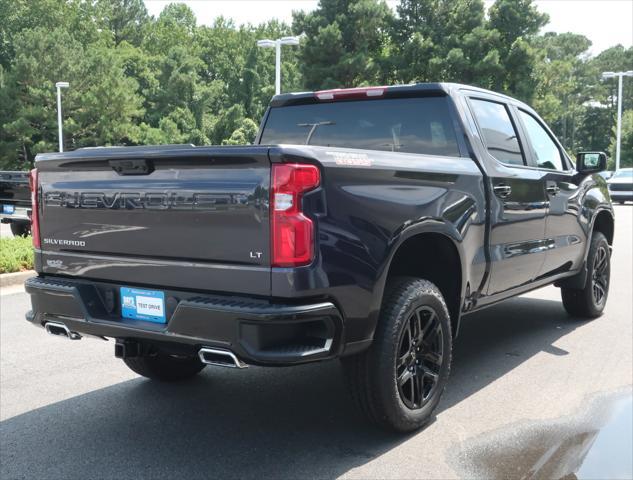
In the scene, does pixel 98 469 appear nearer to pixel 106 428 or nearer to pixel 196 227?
pixel 106 428

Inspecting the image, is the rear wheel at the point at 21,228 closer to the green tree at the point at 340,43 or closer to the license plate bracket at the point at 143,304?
the license plate bracket at the point at 143,304

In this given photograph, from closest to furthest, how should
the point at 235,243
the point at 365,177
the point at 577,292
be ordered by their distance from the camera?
the point at 235,243 → the point at 365,177 → the point at 577,292

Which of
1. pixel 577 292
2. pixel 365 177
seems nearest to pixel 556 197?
pixel 577 292

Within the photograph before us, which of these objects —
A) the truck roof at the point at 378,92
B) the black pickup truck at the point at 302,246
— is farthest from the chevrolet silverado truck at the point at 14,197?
the black pickup truck at the point at 302,246

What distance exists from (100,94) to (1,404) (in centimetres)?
4144

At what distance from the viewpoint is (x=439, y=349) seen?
12.9ft

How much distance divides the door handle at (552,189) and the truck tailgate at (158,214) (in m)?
3.10

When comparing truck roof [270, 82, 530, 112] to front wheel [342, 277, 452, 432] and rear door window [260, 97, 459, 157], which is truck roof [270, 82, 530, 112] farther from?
front wheel [342, 277, 452, 432]

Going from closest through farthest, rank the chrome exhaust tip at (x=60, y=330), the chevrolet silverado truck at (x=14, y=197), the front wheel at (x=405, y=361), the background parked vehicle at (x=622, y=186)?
1. the front wheel at (x=405, y=361)
2. the chrome exhaust tip at (x=60, y=330)
3. the chevrolet silverado truck at (x=14, y=197)
4. the background parked vehicle at (x=622, y=186)

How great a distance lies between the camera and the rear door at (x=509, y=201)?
15.0ft

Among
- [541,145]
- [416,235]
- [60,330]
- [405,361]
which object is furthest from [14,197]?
[405,361]

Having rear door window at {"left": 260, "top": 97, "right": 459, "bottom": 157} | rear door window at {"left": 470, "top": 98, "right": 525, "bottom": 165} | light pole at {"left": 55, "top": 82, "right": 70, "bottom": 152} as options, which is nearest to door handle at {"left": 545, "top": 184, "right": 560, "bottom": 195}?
rear door window at {"left": 470, "top": 98, "right": 525, "bottom": 165}

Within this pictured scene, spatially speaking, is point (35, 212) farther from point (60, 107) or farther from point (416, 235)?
point (60, 107)

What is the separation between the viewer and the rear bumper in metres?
2.98
